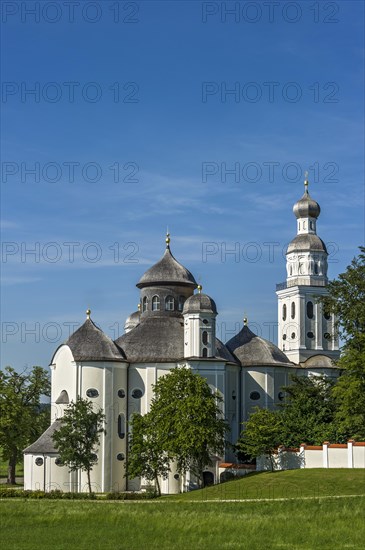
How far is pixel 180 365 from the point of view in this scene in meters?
73.7

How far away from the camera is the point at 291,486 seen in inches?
2290

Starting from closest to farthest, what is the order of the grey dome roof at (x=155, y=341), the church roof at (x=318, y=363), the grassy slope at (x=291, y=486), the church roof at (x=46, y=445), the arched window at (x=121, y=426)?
the grassy slope at (x=291, y=486) → the church roof at (x=46, y=445) → the arched window at (x=121, y=426) → the grey dome roof at (x=155, y=341) → the church roof at (x=318, y=363)

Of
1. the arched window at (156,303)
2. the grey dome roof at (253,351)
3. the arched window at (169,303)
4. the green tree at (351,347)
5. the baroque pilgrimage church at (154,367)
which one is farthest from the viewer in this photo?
the arched window at (156,303)

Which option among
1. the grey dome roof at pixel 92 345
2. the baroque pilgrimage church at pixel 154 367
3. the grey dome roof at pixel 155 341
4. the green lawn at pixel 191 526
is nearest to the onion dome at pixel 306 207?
the baroque pilgrimage church at pixel 154 367

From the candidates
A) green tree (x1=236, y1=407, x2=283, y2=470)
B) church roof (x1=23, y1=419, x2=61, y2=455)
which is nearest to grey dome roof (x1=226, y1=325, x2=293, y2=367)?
green tree (x1=236, y1=407, x2=283, y2=470)

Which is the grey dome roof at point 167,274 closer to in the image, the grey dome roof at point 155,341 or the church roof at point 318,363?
the grey dome roof at point 155,341

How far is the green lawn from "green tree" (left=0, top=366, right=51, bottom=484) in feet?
116

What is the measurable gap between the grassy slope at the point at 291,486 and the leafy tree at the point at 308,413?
489cm

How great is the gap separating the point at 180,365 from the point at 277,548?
141 ft

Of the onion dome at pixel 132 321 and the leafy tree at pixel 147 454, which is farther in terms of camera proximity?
the onion dome at pixel 132 321

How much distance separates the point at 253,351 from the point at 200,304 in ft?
27.4

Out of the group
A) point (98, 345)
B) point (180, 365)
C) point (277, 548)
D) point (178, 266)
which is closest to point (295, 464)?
point (180, 365)

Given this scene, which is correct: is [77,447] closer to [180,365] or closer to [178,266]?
[180,365]

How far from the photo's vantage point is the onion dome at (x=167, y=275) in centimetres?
8200
